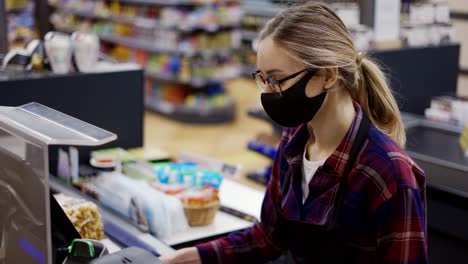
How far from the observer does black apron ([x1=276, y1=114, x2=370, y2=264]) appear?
1.88 meters

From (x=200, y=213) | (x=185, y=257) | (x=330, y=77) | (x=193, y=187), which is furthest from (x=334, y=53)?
(x=193, y=187)

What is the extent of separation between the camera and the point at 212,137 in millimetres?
8008

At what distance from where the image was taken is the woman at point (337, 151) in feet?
5.83

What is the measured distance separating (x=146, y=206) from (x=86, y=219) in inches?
10.2

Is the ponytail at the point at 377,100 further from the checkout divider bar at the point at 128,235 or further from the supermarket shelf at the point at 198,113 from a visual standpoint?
the supermarket shelf at the point at 198,113

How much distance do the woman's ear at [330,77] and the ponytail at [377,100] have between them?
0.15 m

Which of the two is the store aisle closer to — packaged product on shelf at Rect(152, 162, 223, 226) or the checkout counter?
packaged product on shelf at Rect(152, 162, 223, 226)

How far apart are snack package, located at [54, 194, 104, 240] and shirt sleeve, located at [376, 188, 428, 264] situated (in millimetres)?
1116

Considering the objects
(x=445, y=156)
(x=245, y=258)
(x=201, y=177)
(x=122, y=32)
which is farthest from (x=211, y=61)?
(x=245, y=258)

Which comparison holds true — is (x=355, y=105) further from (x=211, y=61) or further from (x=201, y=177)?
(x=211, y=61)

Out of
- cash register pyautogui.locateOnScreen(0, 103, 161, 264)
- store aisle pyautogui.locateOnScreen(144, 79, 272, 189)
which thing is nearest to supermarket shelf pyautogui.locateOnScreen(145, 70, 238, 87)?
store aisle pyautogui.locateOnScreen(144, 79, 272, 189)

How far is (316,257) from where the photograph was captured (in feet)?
6.59

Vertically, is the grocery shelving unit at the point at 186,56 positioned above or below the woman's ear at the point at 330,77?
below

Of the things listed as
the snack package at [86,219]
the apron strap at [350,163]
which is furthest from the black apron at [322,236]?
the snack package at [86,219]
